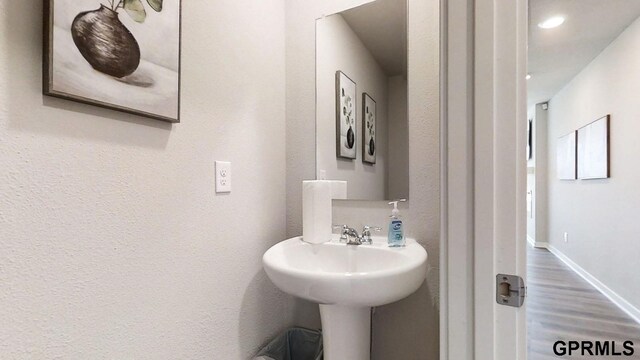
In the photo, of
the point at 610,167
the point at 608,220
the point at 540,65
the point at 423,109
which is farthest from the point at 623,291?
the point at 423,109

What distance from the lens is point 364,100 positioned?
4.80 ft

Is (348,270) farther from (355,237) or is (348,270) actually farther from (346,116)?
(346,116)

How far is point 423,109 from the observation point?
4.19 feet

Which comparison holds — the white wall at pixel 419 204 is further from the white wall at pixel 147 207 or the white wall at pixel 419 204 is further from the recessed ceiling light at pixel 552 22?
the recessed ceiling light at pixel 552 22

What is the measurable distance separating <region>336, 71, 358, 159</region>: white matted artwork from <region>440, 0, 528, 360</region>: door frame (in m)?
0.89

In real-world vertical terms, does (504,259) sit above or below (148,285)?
above

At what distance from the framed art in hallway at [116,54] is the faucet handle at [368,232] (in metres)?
0.86

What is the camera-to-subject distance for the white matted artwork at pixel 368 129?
144 centimetres

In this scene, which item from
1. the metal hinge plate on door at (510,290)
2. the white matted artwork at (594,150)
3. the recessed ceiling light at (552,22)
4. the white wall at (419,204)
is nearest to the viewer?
the metal hinge plate on door at (510,290)

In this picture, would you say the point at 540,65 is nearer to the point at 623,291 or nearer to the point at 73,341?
the point at 623,291

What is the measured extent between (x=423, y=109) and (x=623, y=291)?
2.75 metres

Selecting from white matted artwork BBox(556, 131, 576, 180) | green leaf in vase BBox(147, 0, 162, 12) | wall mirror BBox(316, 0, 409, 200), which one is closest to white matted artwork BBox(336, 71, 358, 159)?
wall mirror BBox(316, 0, 409, 200)

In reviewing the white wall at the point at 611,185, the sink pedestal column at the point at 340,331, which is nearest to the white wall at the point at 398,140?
the sink pedestal column at the point at 340,331

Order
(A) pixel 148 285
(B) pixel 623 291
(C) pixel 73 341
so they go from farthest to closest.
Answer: (B) pixel 623 291 < (A) pixel 148 285 < (C) pixel 73 341
